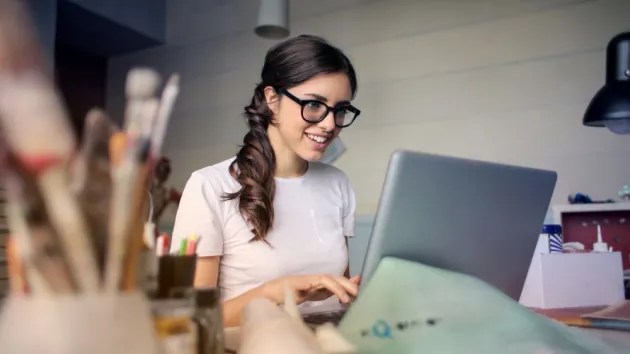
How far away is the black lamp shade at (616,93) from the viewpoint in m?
1.73

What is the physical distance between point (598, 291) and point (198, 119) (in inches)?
106

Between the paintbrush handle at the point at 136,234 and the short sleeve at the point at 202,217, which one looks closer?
the paintbrush handle at the point at 136,234

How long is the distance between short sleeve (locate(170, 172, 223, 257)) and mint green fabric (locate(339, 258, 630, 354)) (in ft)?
2.47

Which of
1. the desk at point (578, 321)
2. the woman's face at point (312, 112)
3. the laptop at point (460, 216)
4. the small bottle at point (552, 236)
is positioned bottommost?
the desk at point (578, 321)

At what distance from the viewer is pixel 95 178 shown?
37cm

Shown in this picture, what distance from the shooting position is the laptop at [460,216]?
0.70 metres

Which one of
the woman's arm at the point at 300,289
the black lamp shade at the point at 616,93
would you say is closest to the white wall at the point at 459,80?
the black lamp shade at the point at 616,93

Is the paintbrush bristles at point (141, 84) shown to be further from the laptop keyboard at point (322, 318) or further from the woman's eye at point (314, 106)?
the woman's eye at point (314, 106)

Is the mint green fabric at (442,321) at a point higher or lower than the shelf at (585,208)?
lower

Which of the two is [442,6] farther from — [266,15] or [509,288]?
[509,288]

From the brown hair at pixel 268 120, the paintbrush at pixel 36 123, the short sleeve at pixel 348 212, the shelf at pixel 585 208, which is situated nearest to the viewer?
the paintbrush at pixel 36 123

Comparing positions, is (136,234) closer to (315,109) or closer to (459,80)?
(315,109)

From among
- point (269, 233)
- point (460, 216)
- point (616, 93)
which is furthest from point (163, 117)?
point (616, 93)

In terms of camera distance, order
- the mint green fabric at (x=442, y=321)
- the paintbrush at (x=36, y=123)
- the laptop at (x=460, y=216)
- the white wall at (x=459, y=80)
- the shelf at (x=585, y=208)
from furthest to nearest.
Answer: the white wall at (x=459, y=80), the shelf at (x=585, y=208), the laptop at (x=460, y=216), the mint green fabric at (x=442, y=321), the paintbrush at (x=36, y=123)
